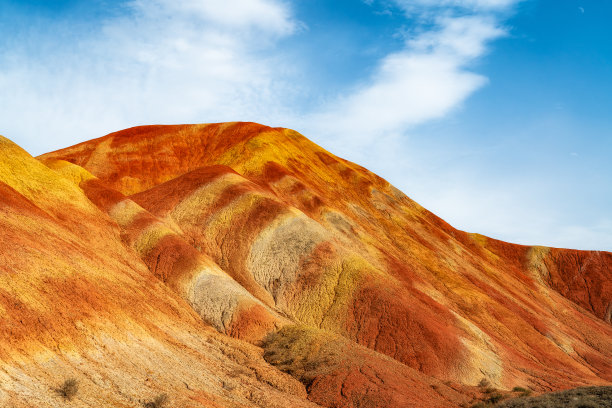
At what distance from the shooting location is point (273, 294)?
40.5 meters

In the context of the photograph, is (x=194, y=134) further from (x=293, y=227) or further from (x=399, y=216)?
(x=293, y=227)

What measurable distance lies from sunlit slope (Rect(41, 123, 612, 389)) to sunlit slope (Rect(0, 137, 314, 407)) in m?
9.89

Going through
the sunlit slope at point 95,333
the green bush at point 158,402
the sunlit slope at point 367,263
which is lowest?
the green bush at point 158,402

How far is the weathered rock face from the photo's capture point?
24.1 meters

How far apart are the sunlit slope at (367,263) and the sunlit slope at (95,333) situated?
9.89 metres

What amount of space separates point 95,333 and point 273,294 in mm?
19377

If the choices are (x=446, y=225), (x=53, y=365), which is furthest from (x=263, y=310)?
(x=446, y=225)

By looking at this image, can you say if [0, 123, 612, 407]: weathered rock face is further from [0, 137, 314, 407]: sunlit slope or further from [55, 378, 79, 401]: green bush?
[55, 378, 79, 401]: green bush

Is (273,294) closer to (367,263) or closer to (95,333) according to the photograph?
(367,263)

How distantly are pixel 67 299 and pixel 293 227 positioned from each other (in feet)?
78.2

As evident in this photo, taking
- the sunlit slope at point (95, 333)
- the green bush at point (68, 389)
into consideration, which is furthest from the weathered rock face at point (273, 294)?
the green bush at point (68, 389)

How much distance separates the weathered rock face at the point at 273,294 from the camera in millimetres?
24078

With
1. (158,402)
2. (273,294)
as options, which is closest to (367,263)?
(273,294)

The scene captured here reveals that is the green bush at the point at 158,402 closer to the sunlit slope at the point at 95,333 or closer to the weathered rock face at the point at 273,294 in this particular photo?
the sunlit slope at the point at 95,333
